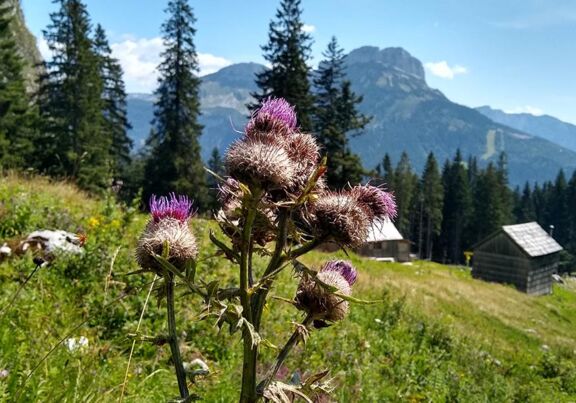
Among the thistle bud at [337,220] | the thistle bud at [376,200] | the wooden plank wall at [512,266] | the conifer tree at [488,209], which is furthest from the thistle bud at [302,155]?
the conifer tree at [488,209]

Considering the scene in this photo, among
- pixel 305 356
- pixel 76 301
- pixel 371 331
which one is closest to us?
pixel 76 301

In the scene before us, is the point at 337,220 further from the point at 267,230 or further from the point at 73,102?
the point at 73,102

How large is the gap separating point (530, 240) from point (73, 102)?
48.9 metres

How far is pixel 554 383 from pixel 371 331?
534 cm

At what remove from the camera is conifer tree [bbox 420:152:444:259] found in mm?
95562

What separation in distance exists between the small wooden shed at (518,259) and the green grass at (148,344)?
42.8 meters

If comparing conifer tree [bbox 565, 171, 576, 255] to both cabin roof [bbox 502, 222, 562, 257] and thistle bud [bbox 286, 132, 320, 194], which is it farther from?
thistle bud [bbox 286, 132, 320, 194]

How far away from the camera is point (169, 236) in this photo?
217 centimetres

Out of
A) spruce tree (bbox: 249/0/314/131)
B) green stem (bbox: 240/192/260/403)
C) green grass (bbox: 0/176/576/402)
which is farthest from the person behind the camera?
spruce tree (bbox: 249/0/314/131)

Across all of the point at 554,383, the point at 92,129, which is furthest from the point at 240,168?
the point at 92,129

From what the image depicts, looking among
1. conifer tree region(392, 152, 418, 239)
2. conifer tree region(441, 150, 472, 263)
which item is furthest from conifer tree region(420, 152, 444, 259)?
conifer tree region(392, 152, 418, 239)

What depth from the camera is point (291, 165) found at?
6.45ft

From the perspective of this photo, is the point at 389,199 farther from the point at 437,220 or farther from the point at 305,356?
the point at 437,220

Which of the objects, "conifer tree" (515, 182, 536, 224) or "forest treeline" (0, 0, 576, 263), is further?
"conifer tree" (515, 182, 536, 224)
